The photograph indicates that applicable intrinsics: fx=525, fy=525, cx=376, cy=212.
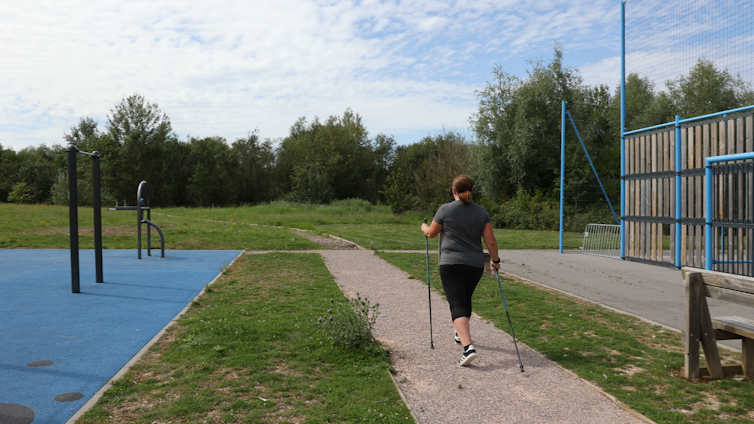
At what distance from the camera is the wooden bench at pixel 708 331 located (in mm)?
4293

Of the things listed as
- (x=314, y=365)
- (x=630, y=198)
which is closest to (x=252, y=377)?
(x=314, y=365)

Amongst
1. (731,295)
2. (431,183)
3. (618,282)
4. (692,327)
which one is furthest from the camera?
(431,183)

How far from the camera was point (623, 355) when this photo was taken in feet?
16.3

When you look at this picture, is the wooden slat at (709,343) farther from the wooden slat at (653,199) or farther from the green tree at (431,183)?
the green tree at (431,183)

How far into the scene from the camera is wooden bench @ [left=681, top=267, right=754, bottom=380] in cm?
429

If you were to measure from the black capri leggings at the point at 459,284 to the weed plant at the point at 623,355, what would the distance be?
3.12ft

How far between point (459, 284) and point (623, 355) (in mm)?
1676

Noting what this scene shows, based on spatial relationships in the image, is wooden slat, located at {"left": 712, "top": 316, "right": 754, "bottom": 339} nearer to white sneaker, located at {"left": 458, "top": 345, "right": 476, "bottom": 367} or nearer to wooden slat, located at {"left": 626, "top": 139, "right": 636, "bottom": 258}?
white sneaker, located at {"left": 458, "top": 345, "right": 476, "bottom": 367}

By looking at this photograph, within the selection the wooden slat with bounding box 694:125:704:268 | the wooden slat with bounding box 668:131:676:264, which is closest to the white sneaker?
the wooden slat with bounding box 694:125:704:268

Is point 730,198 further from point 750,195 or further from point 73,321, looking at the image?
point 73,321

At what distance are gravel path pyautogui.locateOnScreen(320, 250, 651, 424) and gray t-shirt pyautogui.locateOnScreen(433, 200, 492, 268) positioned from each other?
93 centimetres

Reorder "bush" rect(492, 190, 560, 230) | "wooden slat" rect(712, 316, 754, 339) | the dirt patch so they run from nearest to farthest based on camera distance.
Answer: "wooden slat" rect(712, 316, 754, 339) < the dirt patch < "bush" rect(492, 190, 560, 230)

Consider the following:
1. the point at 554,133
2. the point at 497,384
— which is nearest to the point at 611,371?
the point at 497,384

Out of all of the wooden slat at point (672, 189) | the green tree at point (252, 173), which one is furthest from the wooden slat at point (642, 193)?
the green tree at point (252, 173)
